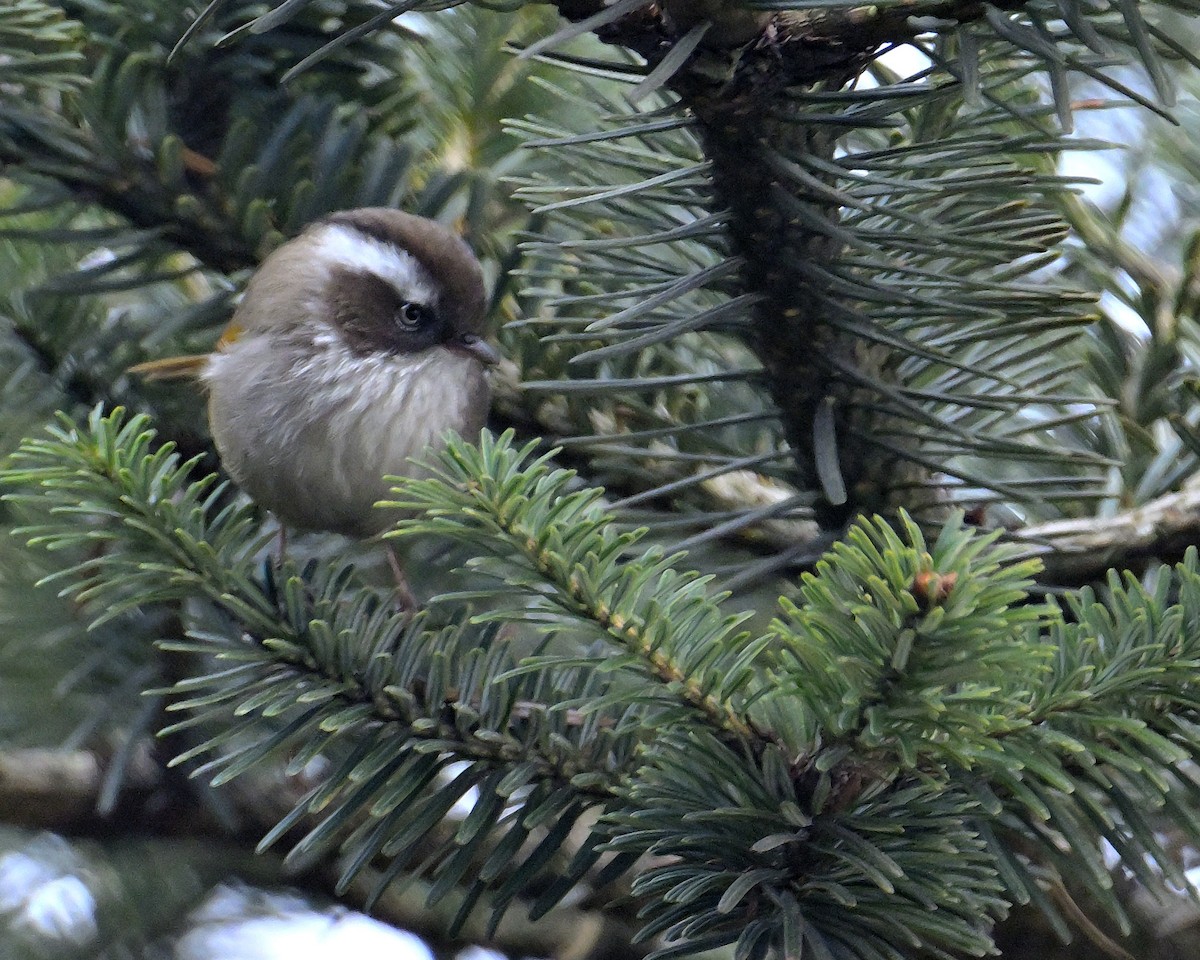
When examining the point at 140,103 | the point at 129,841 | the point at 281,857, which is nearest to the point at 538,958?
the point at 281,857

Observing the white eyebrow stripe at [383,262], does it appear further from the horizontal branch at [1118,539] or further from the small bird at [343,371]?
the horizontal branch at [1118,539]

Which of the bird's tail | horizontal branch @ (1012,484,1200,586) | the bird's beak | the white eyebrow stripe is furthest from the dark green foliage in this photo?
the white eyebrow stripe

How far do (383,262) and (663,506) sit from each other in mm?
622

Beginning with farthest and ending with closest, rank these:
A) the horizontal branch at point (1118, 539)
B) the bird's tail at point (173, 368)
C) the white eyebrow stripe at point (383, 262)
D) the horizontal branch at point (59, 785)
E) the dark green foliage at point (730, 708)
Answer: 1. the white eyebrow stripe at point (383, 262)
2. the bird's tail at point (173, 368)
3. the horizontal branch at point (59, 785)
4. the horizontal branch at point (1118, 539)
5. the dark green foliage at point (730, 708)

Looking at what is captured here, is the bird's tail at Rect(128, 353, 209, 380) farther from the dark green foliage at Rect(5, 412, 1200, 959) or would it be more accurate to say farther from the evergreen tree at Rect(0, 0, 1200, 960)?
the dark green foliage at Rect(5, 412, 1200, 959)

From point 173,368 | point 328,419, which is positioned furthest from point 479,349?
point 173,368

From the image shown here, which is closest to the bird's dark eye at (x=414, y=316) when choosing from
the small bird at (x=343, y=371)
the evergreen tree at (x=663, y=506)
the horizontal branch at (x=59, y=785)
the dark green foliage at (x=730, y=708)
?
the small bird at (x=343, y=371)

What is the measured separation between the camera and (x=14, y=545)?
1206mm

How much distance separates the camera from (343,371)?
5.17 ft

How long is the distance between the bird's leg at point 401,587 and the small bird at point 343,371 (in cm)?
8

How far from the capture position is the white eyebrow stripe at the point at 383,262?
1.49 meters

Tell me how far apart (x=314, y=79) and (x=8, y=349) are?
16.8 inches

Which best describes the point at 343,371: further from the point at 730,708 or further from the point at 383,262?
the point at 730,708

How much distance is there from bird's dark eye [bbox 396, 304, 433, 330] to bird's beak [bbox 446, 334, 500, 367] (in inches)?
6.6
